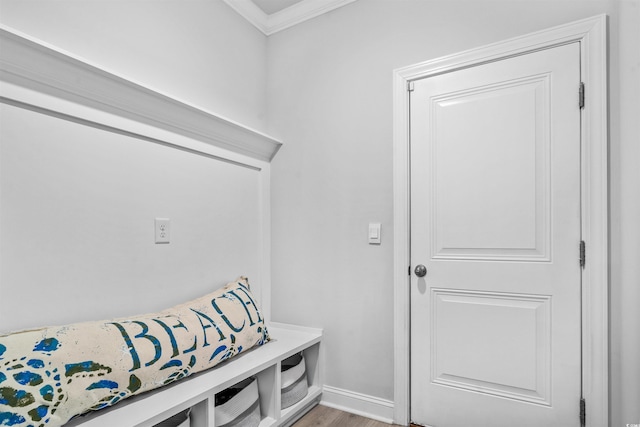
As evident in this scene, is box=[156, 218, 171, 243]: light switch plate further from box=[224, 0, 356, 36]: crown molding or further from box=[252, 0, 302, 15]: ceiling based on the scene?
box=[252, 0, 302, 15]: ceiling

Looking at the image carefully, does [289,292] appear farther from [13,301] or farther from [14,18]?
[14,18]

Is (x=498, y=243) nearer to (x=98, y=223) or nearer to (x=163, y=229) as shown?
(x=163, y=229)

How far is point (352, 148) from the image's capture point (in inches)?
87.0

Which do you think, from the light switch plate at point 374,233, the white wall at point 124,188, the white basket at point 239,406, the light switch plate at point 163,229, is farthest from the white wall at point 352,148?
the light switch plate at point 163,229

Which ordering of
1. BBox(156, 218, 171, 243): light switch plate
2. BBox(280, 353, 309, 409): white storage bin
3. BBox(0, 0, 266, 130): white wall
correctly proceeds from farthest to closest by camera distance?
BBox(280, 353, 309, 409): white storage bin, BBox(156, 218, 171, 243): light switch plate, BBox(0, 0, 266, 130): white wall

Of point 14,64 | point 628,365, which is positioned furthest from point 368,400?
point 14,64

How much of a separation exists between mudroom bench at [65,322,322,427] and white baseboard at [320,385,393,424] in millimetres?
69

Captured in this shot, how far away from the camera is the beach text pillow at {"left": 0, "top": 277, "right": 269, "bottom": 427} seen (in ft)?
3.61

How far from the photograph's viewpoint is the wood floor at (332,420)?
2.02 metres

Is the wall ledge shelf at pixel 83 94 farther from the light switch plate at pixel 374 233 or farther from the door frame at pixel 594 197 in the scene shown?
the door frame at pixel 594 197

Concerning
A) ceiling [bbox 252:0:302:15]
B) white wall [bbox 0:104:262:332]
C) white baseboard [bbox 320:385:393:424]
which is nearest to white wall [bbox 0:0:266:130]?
ceiling [bbox 252:0:302:15]

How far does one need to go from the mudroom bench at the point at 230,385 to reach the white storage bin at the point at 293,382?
4 centimetres

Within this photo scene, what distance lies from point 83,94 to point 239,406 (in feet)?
4.84

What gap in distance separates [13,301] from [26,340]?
8.3 inches
